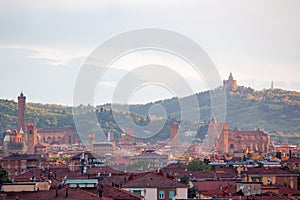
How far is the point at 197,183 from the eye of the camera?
259 feet

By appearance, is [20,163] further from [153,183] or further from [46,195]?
[46,195]

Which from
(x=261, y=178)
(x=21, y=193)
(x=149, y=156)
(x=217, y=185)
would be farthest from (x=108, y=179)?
(x=149, y=156)

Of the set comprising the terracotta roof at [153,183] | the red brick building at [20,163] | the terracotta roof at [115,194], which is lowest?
the terracotta roof at [115,194]

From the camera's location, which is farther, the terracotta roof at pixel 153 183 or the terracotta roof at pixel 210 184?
the terracotta roof at pixel 210 184

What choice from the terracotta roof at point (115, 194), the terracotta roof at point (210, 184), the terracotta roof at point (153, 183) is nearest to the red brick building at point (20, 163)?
the terracotta roof at point (210, 184)

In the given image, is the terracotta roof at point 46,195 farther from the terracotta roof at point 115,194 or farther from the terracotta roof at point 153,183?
the terracotta roof at point 153,183

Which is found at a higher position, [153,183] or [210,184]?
[153,183]

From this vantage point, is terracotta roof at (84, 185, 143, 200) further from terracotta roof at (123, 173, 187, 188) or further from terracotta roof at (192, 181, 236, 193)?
terracotta roof at (192, 181, 236, 193)

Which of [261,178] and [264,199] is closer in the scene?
[264,199]

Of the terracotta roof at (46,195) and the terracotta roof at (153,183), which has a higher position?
the terracotta roof at (153,183)

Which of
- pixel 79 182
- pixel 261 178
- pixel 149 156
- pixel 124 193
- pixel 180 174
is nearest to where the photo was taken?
pixel 124 193

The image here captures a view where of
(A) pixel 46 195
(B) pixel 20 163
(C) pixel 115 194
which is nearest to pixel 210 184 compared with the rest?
(C) pixel 115 194

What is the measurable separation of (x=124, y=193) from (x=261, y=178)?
3689 centimetres

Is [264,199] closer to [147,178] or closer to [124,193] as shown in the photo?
[124,193]
